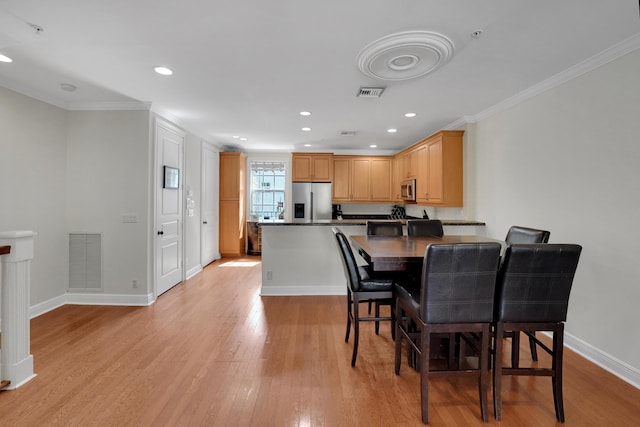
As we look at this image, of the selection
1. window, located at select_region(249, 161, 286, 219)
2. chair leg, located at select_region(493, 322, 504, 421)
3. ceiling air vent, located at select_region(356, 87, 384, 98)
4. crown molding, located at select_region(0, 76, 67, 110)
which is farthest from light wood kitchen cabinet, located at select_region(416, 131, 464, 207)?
crown molding, located at select_region(0, 76, 67, 110)

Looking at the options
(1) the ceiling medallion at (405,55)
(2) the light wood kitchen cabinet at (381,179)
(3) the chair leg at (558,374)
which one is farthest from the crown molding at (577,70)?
(2) the light wood kitchen cabinet at (381,179)

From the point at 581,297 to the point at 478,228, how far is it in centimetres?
150

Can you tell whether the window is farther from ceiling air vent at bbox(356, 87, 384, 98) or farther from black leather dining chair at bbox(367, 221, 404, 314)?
ceiling air vent at bbox(356, 87, 384, 98)

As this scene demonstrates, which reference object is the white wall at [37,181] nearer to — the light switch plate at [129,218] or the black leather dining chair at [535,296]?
the light switch plate at [129,218]

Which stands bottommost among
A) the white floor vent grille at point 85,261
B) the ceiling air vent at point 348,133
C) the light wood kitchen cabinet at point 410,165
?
the white floor vent grille at point 85,261

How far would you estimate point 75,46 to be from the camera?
2.23 m

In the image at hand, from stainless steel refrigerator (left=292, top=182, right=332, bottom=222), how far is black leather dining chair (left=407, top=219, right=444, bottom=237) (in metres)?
2.99

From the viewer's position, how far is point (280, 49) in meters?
2.23

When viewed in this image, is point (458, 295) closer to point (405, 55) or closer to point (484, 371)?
point (484, 371)

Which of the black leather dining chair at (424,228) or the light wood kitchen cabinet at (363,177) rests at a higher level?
the light wood kitchen cabinet at (363,177)

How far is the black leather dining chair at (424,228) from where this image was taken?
3.24m

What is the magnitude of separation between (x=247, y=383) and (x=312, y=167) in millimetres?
4731

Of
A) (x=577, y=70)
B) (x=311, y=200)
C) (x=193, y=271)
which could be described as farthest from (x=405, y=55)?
(x=193, y=271)

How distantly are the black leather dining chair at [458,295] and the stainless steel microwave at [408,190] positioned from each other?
144 inches
